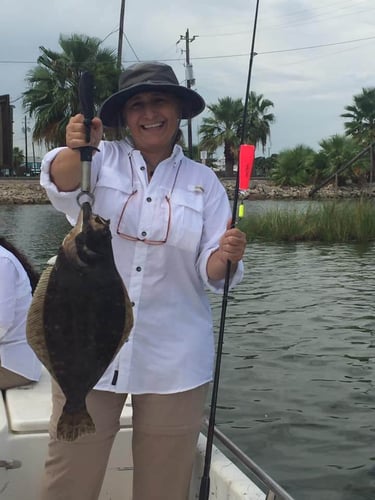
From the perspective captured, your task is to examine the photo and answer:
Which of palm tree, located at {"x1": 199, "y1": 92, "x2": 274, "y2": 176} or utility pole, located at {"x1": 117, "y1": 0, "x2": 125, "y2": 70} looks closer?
utility pole, located at {"x1": 117, "y1": 0, "x2": 125, "y2": 70}

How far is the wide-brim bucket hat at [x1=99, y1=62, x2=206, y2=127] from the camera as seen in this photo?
8.30 ft

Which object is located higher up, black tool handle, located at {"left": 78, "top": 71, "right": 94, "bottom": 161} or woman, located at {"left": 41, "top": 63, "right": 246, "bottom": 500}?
black tool handle, located at {"left": 78, "top": 71, "right": 94, "bottom": 161}

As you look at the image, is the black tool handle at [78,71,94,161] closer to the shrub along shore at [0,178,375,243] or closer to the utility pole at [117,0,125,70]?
the shrub along shore at [0,178,375,243]

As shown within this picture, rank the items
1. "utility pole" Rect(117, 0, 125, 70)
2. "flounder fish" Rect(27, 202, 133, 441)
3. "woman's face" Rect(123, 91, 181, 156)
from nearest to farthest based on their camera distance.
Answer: "flounder fish" Rect(27, 202, 133, 441) → "woman's face" Rect(123, 91, 181, 156) → "utility pole" Rect(117, 0, 125, 70)

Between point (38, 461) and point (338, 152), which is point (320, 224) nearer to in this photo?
point (38, 461)

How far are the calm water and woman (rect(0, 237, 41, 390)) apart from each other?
259 cm

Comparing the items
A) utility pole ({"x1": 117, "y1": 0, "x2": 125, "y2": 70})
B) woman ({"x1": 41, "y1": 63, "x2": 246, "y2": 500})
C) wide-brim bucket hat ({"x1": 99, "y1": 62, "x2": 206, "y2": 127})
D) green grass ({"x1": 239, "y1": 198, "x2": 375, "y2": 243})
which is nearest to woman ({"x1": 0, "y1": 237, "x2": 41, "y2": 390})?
woman ({"x1": 41, "y1": 63, "x2": 246, "y2": 500})

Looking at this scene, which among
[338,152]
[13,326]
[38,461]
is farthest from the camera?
[338,152]

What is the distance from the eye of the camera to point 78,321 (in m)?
2.26

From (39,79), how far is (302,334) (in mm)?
25904

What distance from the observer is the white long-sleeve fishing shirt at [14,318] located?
11.8 feet

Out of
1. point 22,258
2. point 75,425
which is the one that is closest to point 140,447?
point 75,425

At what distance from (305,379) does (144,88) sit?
219 inches

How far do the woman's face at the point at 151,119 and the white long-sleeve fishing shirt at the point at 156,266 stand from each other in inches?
3.1
